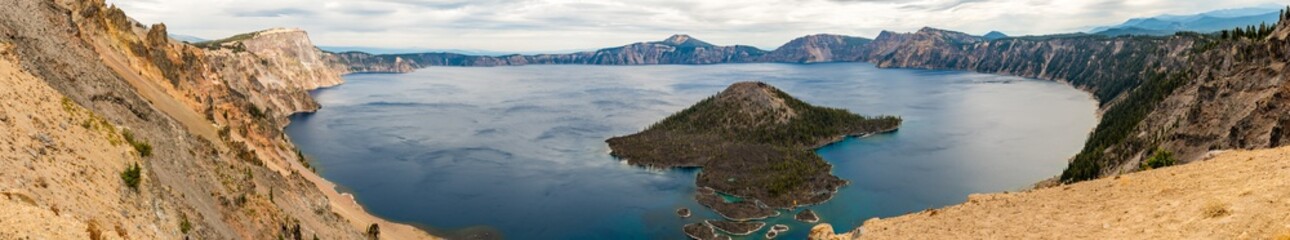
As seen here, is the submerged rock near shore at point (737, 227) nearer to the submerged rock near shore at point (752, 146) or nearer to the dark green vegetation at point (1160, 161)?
the submerged rock near shore at point (752, 146)

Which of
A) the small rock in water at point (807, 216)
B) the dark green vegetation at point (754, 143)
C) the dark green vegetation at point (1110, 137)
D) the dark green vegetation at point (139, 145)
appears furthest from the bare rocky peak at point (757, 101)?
the dark green vegetation at point (139, 145)

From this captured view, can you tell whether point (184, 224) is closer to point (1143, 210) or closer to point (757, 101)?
point (1143, 210)

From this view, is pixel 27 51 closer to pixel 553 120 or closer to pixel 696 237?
pixel 696 237

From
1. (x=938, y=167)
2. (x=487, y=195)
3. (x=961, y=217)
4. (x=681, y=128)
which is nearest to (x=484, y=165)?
(x=487, y=195)

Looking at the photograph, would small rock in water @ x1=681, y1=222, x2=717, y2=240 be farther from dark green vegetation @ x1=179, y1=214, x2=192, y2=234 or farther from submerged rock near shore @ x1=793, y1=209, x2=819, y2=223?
dark green vegetation @ x1=179, y1=214, x2=192, y2=234

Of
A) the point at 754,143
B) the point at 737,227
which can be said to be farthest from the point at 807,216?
the point at 754,143

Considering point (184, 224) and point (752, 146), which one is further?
point (752, 146)
